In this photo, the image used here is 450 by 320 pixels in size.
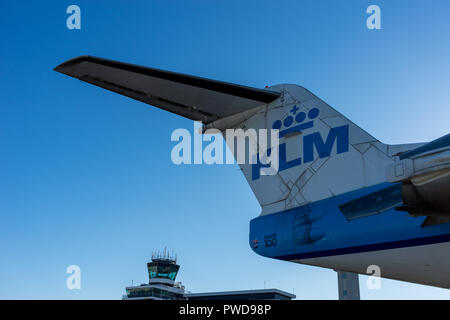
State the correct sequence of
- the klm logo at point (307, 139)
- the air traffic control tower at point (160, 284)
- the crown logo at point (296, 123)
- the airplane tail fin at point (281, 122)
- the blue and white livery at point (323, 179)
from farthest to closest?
the air traffic control tower at point (160, 284) < the crown logo at point (296, 123) < the klm logo at point (307, 139) < the airplane tail fin at point (281, 122) < the blue and white livery at point (323, 179)

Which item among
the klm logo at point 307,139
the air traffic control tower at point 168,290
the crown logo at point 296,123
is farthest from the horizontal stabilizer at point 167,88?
the air traffic control tower at point 168,290

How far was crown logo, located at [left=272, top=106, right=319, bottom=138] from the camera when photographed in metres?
6.84

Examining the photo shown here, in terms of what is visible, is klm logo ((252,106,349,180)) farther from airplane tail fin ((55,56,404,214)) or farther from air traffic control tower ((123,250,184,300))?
air traffic control tower ((123,250,184,300))

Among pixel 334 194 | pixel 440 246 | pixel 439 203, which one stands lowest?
pixel 440 246

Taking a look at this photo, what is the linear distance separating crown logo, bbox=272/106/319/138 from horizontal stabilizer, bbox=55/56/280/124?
0.71m

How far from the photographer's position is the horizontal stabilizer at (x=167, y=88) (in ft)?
20.5

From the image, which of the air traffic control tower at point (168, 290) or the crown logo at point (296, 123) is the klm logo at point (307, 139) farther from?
the air traffic control tower at point (168, 290)

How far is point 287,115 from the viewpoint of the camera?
718cm

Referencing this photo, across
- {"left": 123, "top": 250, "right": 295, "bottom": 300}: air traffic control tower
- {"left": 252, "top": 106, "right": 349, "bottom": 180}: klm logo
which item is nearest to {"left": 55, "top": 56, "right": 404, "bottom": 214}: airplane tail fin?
{"left": 252, "top": 106, "right": 349, "bottom": 180}: klm logo

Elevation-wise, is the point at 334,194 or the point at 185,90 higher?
the point at 185,90
